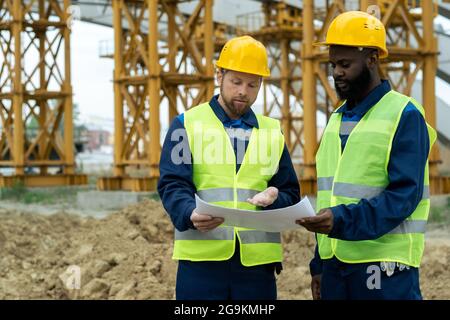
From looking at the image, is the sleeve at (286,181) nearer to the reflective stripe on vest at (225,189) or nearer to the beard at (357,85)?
the reflective stripe on vest at (225,189)

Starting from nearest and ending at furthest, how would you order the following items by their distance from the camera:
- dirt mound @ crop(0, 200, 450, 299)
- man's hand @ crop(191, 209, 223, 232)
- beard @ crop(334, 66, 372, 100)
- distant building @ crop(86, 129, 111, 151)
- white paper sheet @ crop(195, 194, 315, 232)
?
white paper sheet @ crop(195, 194, 315, 232) < man's hand @ crop(191, 209, 223, 232) < beard @ crop(334, 66, 372, 100) < dirt mound @ crop(0, 200, 450, 299) < distant building @ crop(86, 129, 111, 151)

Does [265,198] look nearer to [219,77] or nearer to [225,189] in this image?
[225,189]

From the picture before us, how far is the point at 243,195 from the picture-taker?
3.35 metres

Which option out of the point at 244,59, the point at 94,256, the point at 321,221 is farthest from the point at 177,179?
the point at 94,256

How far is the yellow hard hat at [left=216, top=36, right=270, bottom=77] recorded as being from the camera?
3363 millimetres

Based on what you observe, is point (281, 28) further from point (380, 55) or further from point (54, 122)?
point (380, 55)

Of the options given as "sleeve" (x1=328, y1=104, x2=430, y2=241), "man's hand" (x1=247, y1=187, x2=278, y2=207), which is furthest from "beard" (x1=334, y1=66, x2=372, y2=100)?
"man's hand" (x1=247, y1=187, x2=278, y2=207)

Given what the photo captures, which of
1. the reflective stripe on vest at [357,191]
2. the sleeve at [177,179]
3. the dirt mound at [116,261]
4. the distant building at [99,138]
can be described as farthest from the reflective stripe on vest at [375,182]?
the distant building at [99,138]

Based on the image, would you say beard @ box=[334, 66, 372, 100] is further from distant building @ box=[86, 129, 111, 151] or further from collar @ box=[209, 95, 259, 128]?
distant building @ box=[86, 129, 111, 151]

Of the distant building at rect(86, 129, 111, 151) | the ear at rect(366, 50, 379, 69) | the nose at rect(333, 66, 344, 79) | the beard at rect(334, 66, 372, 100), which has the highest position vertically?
the ear at rect(366, 50, 379, 69)

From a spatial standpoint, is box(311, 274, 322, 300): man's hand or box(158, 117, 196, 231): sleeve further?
box(311, 274, 322, 300): man's hand

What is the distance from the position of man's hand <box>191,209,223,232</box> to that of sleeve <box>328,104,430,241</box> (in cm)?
46

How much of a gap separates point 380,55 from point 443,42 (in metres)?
24.2

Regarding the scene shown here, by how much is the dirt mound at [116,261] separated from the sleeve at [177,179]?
515cm
